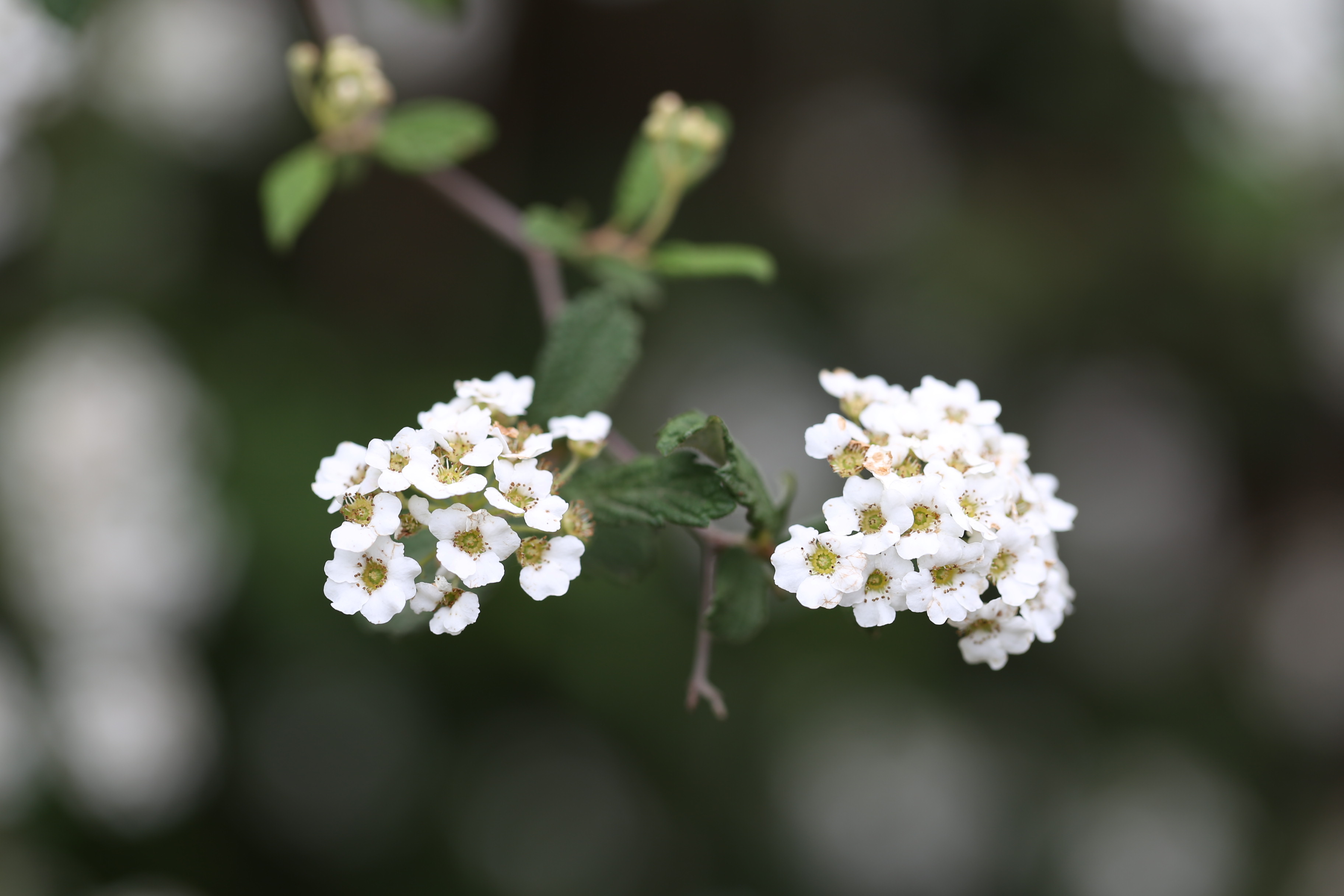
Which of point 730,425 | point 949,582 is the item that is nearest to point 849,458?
point 949,582

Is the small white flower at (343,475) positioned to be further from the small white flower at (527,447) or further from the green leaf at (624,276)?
the green leaf at (624,276)

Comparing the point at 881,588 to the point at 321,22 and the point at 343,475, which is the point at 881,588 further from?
the point at 321,22

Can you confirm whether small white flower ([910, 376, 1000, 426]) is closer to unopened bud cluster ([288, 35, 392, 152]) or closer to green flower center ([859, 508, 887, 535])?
green flower center ([859, 508, 887, 535])

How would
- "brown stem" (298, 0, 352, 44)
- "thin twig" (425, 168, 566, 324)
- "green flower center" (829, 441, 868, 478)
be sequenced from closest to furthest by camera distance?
"green flower center" (829, 441, 868, 478)
"thin twig" (425, 168, 566, 324)
"brown stem" (298, 0, 352, 44)

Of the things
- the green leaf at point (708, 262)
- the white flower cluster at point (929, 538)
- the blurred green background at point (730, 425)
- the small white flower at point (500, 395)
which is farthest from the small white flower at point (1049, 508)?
the blurred green background at point (730, 425)

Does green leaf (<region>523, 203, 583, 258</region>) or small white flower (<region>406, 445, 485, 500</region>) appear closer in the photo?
small white flower (<region>406, 445, 485, 500</region>)

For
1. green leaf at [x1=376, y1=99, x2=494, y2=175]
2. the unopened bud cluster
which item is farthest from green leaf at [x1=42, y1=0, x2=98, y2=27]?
green leaf at [x1=376, y1=99, x2=494, y2=175]

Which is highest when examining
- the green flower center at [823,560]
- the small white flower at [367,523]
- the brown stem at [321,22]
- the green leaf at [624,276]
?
the brown stem at [321,22]
